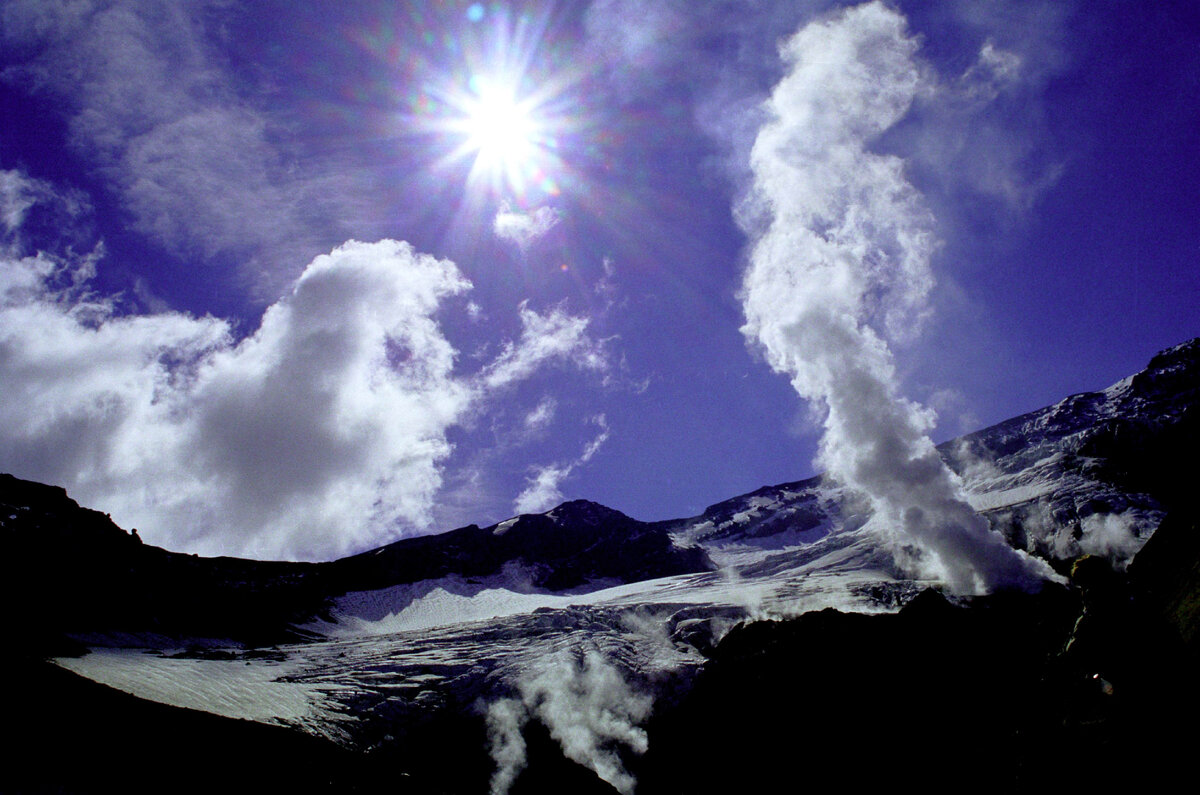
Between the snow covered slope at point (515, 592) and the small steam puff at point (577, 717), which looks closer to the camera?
the small steam puff at point (577, 717)

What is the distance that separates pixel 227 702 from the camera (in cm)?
3662

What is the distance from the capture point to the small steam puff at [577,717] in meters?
38.8

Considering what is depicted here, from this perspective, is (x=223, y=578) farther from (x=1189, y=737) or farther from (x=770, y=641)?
(x=1189, y=737)

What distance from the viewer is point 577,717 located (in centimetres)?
4300

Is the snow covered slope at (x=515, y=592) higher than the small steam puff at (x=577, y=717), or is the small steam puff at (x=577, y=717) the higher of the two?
the snow covered slope at (x=515, y=592)

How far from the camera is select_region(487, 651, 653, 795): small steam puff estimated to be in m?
38.8

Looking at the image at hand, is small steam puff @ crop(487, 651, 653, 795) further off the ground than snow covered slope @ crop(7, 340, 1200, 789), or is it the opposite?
snow covered slope @ crop(7, 340, 1200, 789)

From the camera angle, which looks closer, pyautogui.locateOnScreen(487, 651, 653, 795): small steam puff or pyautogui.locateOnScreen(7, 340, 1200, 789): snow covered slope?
pyautogui.locateOnScreen(487, 651, 653, 795): small steam puff

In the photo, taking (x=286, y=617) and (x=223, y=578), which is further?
(x=223, y=578)

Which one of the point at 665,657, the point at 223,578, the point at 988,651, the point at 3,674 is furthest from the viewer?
the point at 223,578

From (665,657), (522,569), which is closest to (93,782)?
(665,657)

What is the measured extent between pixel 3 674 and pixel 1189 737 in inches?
1301

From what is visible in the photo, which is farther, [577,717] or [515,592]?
[515,592]

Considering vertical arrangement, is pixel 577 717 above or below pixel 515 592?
below
